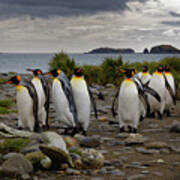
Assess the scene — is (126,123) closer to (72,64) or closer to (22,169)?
(22,169)

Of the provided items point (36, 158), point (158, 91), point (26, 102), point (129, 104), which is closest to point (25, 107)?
point (26, 102)

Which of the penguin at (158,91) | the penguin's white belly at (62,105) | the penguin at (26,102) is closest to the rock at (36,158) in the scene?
the penguin's white belly at (62,105)

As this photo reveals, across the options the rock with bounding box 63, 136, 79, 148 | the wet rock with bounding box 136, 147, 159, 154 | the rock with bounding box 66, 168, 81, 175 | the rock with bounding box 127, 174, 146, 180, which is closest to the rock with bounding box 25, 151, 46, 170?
the rock with bounding box 66, 168, 81, 175

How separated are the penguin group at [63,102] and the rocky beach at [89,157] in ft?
1.60

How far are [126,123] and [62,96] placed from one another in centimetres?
162

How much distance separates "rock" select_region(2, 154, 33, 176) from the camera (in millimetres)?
4133

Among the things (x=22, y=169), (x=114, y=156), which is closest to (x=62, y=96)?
(x=114, y=156)

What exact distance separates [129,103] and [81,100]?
3.59ft

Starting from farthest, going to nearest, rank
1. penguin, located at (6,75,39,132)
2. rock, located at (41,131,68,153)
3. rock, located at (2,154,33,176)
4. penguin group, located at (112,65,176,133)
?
penguin group, located at (112,65,176,133) < penguin, located at (6,75,39,132) < rock, located at (41,131,68,153) < rock, located at (2,154,33,176)

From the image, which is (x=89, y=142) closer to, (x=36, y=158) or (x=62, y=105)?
(x=62, y=105)

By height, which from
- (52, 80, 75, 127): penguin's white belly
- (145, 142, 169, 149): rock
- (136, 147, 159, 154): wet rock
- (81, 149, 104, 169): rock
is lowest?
(136, 147, 159, 154): wet rock

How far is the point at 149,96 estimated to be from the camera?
9438 millimetres

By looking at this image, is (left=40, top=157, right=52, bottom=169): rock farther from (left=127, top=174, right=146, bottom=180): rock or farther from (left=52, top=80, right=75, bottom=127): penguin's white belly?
(left=52, top=80, right=75, bottom=127): penguin's white belly

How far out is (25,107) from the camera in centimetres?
721
